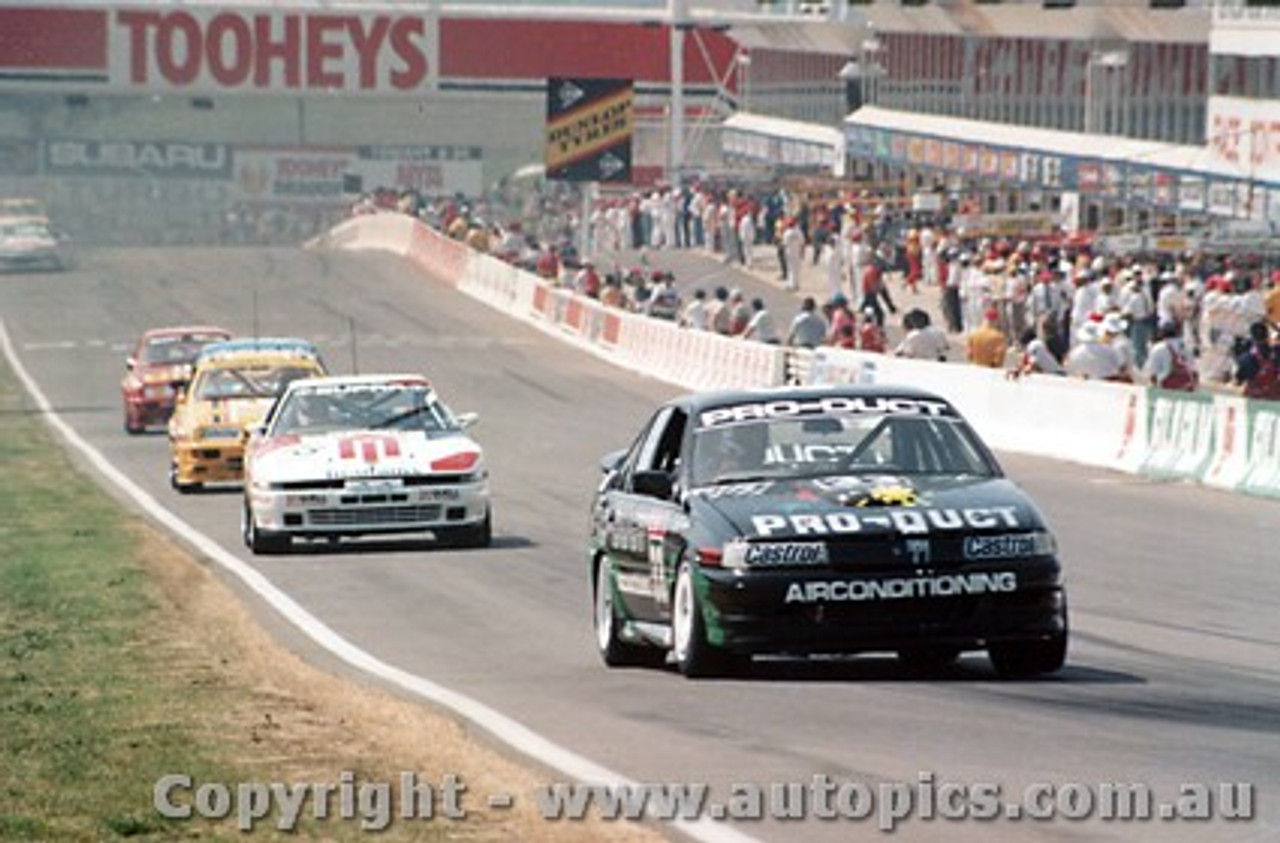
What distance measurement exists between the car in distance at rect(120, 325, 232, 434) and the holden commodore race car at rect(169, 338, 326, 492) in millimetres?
8560

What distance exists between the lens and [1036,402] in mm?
36750

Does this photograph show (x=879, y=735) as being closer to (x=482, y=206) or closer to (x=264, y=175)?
(x=482, y=206)

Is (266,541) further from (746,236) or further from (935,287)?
(746,236)

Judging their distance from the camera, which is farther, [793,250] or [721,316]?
[793,250]

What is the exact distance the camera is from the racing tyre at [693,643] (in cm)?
1413

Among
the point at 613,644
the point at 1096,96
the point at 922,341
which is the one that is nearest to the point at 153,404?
the point at 922,341

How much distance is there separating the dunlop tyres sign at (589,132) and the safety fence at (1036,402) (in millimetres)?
10323

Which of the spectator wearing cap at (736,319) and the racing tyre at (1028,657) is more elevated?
the racing tyre at (1028,657)

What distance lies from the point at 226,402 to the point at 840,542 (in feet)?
63.7

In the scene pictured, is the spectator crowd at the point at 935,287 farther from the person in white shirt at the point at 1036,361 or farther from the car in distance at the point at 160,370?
the car in distance at the point at 160,370

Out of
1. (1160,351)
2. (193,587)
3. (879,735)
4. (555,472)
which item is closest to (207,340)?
(555,472)

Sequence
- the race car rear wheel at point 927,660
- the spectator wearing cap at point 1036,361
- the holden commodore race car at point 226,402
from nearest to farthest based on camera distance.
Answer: the race car rear wheel at point 927,660 → the holden commodore race car at point 226,402 → the spectator wearing cap at point 1036,361

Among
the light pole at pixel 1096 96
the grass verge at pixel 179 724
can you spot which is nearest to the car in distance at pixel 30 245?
the light pole at pixel 1096 96

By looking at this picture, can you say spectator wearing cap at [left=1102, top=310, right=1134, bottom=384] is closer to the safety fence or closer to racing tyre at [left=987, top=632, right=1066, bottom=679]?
the safety fence
